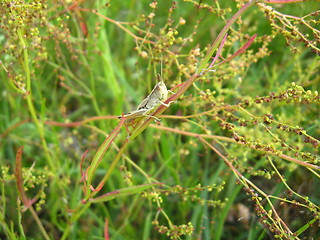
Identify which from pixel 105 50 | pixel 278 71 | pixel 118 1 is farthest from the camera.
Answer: pixel 118 1

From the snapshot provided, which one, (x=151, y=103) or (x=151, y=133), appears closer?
(x=151, y=103)

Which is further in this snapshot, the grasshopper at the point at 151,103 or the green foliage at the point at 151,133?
the green foliage at the point at 151,133

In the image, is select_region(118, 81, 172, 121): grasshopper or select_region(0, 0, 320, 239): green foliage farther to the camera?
select_region(0, 0, 320, 239): green foliage

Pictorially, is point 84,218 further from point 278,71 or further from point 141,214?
point 278,71

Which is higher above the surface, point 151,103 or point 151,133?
point 151,103

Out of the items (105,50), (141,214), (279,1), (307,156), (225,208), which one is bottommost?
(141,214)

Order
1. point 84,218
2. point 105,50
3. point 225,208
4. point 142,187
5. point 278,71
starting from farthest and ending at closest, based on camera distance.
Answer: point 278,71 → point 105,50 → point 84,218 → point 225,208 → point 142,187

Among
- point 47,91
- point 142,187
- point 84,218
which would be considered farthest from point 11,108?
point 142,187

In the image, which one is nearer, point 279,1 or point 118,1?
point 279,1
